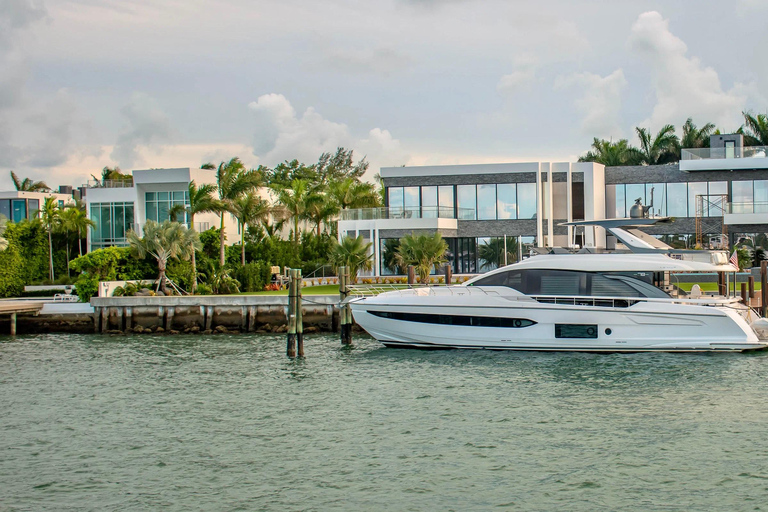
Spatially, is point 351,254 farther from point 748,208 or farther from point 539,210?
point 748,208

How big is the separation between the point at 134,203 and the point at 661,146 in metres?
36.0

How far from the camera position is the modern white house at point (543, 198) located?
1831 inches

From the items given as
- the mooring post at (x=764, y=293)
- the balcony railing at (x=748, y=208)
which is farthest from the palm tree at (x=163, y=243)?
the balcony railing at (x=748, y=208)

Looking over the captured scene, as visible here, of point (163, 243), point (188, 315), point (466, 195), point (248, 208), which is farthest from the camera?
point (466, 195)

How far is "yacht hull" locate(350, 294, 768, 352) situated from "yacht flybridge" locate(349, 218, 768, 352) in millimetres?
26

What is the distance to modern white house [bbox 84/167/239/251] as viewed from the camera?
51812 mm

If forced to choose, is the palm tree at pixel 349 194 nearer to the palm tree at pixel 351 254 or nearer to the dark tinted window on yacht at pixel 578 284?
the palm tree at pixel 351 254

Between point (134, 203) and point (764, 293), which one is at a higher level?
point (134, 203)

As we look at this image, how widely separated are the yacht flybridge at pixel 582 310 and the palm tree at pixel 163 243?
14475 mm

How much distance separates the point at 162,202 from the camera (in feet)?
172

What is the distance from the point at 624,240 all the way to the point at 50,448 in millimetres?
16244

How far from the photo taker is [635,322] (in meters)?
22.3

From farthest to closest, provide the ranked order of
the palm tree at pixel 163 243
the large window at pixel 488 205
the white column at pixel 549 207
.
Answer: the large window at pixel 488 205
the white column at pixel 549 207
the palm tree at pixel 163 243

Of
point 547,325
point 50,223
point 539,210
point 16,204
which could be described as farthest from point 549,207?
point 16,204
